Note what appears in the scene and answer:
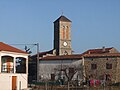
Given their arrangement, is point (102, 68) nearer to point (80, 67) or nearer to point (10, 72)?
point (80, 67)

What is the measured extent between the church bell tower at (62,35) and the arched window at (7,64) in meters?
43.2

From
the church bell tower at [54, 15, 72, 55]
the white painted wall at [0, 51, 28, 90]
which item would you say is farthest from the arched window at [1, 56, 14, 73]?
the church bell tower at [54, 15, 72, 55]

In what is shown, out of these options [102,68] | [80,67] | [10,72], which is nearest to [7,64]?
[10,72]

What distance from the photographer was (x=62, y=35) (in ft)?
294

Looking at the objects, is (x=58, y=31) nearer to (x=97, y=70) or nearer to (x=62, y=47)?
(x=62, y=47)

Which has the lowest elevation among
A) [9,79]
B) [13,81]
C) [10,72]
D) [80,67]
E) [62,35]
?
[13,81]

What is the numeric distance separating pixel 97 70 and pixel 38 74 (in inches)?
433

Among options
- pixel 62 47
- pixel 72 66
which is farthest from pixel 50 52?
pixel 72 66

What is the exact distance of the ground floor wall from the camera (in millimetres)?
39750

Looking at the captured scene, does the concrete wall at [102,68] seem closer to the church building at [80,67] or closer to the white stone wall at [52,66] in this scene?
the church building at [80,67]

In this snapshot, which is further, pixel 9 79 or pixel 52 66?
pixel 52 66

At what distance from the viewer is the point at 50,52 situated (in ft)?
278

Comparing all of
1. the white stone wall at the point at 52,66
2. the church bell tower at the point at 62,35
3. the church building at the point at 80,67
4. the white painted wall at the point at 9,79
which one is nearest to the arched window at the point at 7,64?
the white painted wall at the point at 9,79

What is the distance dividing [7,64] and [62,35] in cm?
4733
